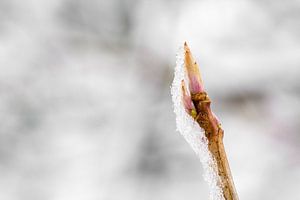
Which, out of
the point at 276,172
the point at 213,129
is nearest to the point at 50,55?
the point at 276,172

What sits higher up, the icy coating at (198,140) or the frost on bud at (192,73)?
the frost on bud at (192,73)

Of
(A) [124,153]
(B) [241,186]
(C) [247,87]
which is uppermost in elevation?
(C) [247,87]

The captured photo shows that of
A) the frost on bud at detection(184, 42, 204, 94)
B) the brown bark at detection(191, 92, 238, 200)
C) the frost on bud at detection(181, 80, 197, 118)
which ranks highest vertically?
the frost on bud at detection(184, 42, 204, 94)

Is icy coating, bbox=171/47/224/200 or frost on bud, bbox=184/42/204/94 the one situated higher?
frost on bud, bbox=184/42/204/94

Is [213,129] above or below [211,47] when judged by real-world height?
below

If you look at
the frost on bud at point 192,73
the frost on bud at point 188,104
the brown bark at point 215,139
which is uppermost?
the frost on bud at point 192,73

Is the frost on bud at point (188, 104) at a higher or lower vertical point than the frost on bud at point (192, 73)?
lower

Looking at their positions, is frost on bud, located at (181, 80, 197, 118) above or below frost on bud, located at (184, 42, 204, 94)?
below

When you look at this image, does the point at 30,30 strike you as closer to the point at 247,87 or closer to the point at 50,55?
the point at 50,55
